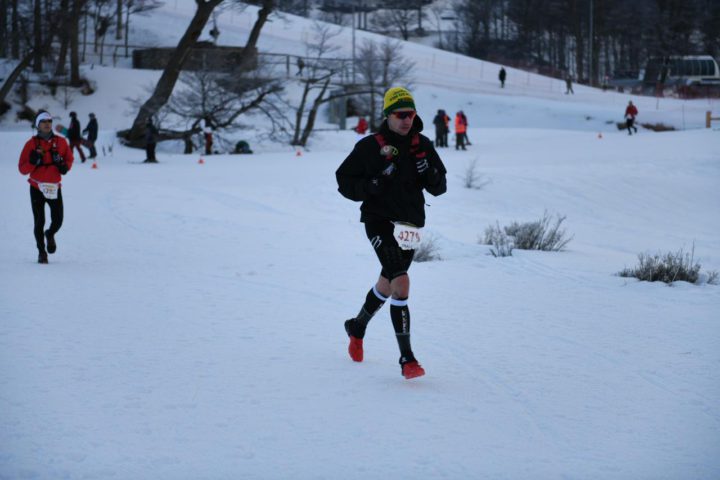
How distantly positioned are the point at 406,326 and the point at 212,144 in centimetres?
3265

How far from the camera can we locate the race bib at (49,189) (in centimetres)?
1183

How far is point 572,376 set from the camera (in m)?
6.99

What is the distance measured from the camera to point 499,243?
14414mm

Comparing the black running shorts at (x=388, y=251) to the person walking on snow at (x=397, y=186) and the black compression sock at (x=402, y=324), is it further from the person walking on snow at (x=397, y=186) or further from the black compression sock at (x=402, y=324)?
the black compression sock at (x=402, y=324)

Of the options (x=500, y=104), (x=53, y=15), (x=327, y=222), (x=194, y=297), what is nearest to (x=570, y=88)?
(x=500, y=104)

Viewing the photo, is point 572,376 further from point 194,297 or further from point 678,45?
point 678,45

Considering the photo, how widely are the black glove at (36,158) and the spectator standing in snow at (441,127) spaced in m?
25.9

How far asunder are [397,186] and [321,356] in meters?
1.59

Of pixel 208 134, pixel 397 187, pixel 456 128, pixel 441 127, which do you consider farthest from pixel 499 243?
pixel 208 134

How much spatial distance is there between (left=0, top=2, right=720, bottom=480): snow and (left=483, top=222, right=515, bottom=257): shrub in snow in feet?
1.05

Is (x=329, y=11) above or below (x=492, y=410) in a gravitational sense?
above

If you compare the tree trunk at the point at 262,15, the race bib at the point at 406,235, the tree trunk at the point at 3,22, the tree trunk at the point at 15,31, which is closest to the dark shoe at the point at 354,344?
the race bib at the point at 406,235

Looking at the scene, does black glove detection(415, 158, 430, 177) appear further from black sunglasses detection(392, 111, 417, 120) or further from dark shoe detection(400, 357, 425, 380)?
dark shoe detection(400, 357, 425, 380)

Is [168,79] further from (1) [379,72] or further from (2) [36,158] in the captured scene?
(2) [36,158]
